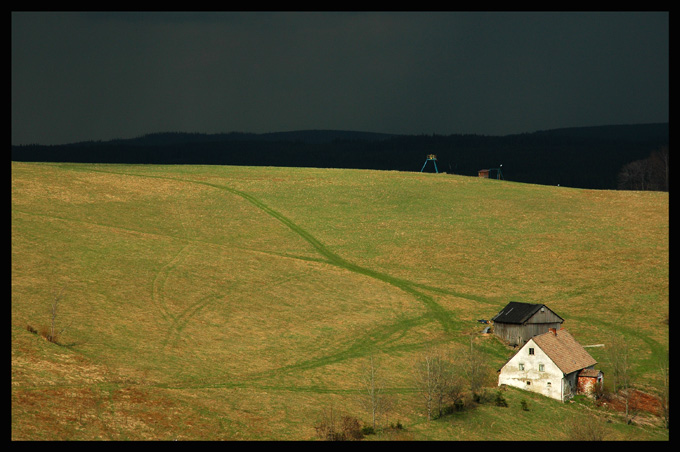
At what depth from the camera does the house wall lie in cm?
6744

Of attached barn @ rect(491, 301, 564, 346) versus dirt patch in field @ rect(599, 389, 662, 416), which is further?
attached barn @ rect(491, 301, 564, 346)

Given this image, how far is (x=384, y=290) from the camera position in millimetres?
88188

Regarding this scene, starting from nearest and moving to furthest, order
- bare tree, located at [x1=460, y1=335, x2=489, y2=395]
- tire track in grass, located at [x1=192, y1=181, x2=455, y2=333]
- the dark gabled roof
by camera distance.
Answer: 1. bare tree, located at [x1=460, y1=335, x2=489, y2=395]
2. the dark gabled roof
3. tire track in grass, located at [x1=192, y1=181, x2=455, y2=333]

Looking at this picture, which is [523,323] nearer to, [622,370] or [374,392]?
[622,370]

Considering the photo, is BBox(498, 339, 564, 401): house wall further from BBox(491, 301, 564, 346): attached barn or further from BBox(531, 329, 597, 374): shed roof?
BBox(491, 301, 564, 346): attached barn

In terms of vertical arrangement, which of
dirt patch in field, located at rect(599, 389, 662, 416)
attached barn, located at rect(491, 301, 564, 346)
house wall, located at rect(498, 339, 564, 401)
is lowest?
dirt patch in field, located at rect(599, 389, 662, 416)

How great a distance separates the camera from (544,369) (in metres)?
68.0

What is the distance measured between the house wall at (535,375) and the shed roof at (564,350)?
70cm

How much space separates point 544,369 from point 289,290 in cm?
3121

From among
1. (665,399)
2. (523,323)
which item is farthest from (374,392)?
(665,399)

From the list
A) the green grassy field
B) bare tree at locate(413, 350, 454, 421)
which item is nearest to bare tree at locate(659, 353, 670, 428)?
the green grassy field

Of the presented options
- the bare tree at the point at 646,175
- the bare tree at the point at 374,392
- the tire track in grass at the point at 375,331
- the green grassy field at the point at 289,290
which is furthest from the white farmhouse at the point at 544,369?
the bare tree at the point at 646,175
